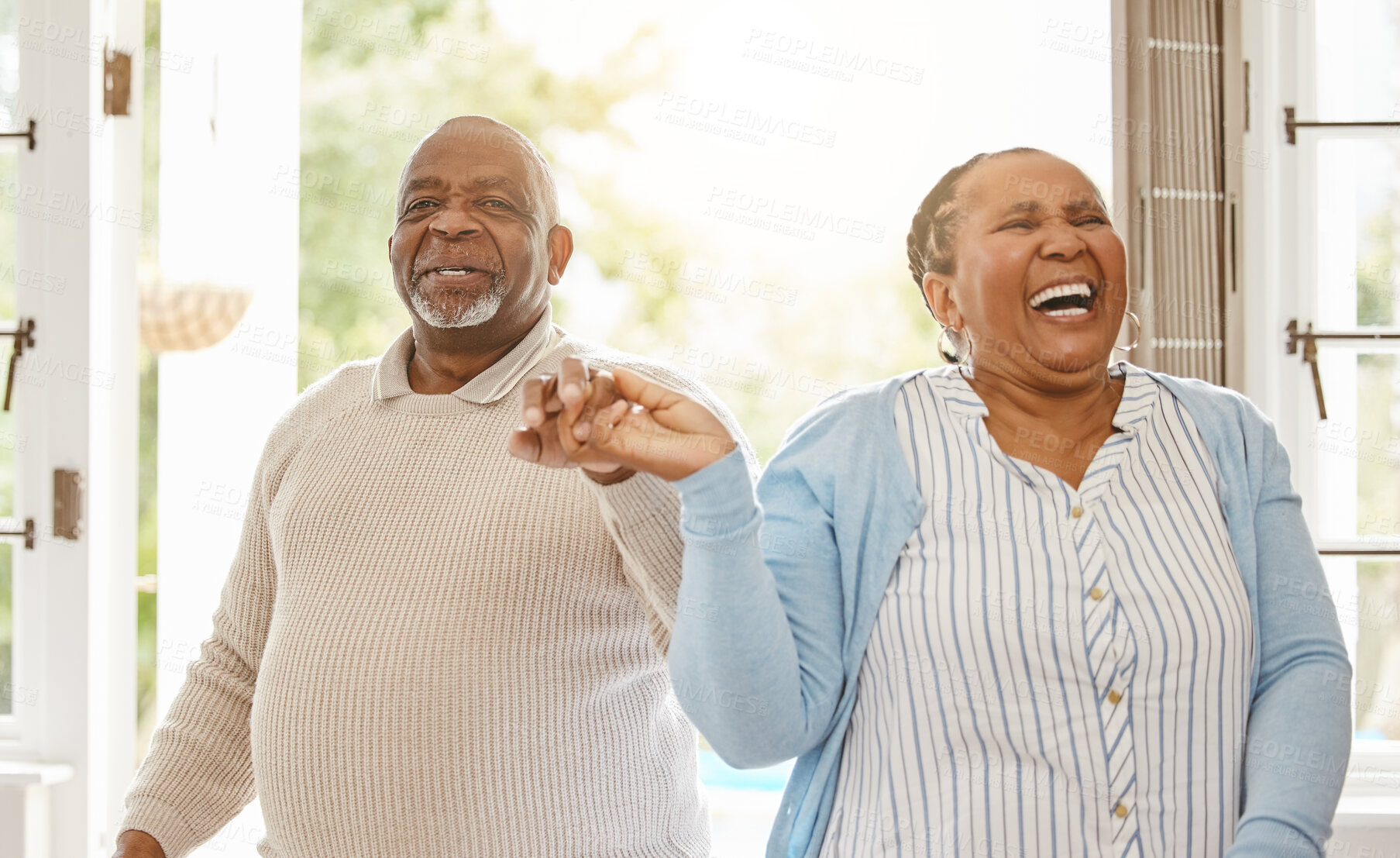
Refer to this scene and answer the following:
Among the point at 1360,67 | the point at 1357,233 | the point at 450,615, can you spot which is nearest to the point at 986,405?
the point at 450,615

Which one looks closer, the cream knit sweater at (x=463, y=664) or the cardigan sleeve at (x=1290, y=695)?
the cardigan sleeve at (x=1290, y=695)

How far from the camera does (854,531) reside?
1056 mm

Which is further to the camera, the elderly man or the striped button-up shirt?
the elderly man

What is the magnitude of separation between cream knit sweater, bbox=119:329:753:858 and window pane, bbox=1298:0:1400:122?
137 centimetres

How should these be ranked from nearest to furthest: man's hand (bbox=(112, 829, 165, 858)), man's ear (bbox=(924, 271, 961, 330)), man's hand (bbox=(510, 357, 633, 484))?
man's hand (bbox=(510, 357, 633, 484)) → man's ear (bbox=(924, 271, 961, 330)) → man's hand (bbox=(112, 829, 165, 858))

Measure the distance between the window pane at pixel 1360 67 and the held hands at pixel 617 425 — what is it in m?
1.59

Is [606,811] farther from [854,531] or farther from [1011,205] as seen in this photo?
[1011,205]

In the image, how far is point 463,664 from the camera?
1249mm

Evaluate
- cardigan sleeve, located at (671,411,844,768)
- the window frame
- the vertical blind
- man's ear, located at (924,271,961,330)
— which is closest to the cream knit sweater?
cardigan sleeve, located at (671,411,844,768)

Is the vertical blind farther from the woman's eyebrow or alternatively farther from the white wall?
the white wall

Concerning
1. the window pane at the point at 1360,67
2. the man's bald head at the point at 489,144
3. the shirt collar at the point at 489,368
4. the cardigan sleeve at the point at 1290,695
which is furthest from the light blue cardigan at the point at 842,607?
the window pane at the point at 1360,67

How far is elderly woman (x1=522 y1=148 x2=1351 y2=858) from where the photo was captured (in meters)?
0.96

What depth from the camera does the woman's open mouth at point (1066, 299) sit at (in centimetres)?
110

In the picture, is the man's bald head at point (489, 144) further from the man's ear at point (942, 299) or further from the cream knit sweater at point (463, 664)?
the man's ear at point (942, 299)
